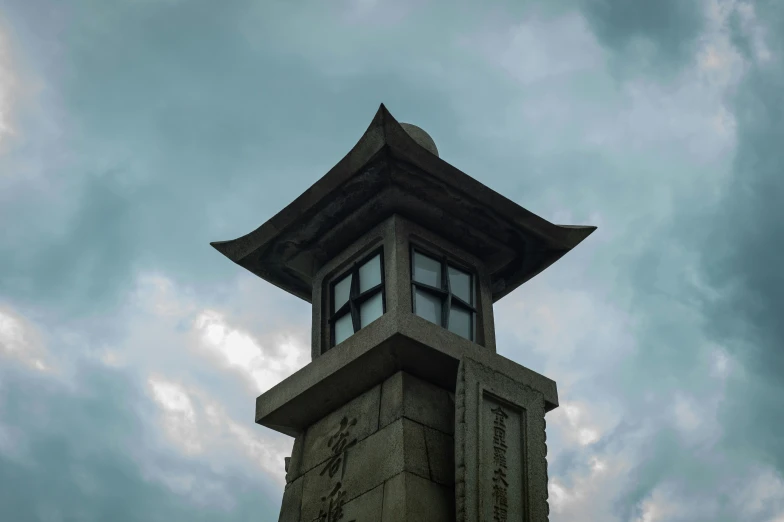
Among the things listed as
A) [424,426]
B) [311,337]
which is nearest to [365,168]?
[311,337]

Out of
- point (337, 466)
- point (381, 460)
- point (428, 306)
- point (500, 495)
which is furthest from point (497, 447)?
point (428, 306)

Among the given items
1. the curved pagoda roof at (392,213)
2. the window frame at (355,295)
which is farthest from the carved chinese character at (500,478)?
the curved pagoda roof at (392,213)

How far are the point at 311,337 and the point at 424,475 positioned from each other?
3.41 meters

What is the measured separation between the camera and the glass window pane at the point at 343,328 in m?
12.4

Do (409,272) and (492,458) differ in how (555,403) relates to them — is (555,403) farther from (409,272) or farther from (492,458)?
(409,272)

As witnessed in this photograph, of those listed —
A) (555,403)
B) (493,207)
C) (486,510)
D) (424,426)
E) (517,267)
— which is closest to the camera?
(486,510)

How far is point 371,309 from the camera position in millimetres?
12141

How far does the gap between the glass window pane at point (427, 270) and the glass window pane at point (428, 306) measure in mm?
198

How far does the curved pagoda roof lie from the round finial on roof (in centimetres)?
166

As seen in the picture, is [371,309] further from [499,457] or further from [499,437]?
[499,457]

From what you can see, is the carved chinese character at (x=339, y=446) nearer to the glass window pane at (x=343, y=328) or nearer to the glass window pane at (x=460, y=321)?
the glass window pane at (x=343, y=328)

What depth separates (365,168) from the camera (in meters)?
11.8

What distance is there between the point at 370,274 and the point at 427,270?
803 millimetres

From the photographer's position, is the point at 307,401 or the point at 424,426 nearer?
the point at 424,426
